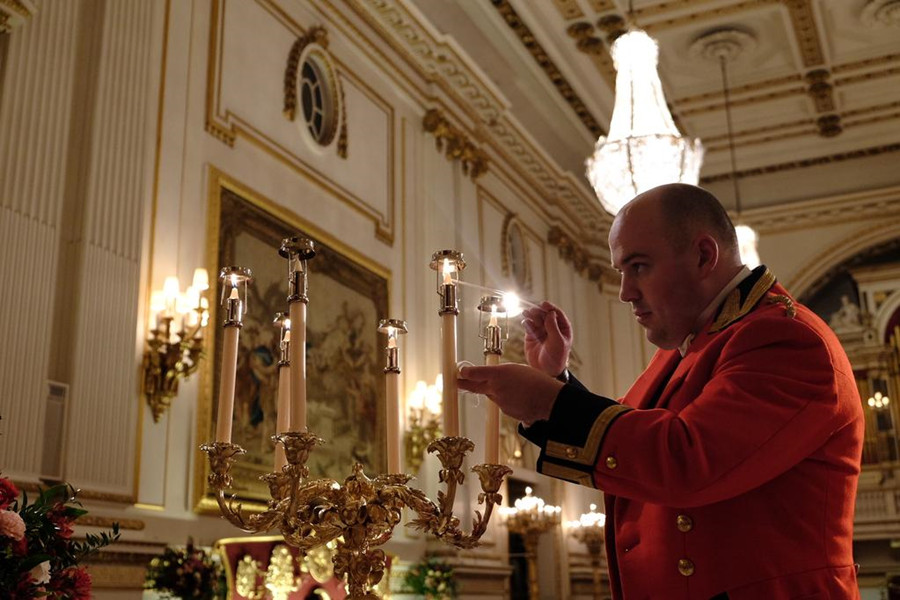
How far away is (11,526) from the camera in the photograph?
243cm

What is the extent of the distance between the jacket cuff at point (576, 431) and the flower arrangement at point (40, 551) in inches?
61.5

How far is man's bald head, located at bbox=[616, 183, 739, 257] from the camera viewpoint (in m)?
1.69

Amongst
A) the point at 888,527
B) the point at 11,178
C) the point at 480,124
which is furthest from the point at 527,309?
the point at 888,527

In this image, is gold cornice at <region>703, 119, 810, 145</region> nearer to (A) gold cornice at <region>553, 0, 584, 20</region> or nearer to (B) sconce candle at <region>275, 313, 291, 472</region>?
(A) gold cornice at <region>553, 0, 584, 20</region>

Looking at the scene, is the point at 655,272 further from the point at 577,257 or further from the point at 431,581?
the point at 577,257

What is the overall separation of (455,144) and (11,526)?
27.7 feet

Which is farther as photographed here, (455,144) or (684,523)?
(455,144)

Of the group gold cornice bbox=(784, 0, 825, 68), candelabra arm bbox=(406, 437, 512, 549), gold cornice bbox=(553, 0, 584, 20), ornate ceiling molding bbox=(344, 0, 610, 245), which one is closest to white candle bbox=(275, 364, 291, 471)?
candelabra arm bbox=(406, 437, 512, 549)

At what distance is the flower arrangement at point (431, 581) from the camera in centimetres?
812

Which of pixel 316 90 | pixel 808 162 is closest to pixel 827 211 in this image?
pixel 808 162

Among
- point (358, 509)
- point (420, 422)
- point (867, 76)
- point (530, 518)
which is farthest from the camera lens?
point (867, 76)

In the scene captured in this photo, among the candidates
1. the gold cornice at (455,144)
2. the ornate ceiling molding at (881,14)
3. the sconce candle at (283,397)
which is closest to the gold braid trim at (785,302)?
the sconce candle at (283,397)

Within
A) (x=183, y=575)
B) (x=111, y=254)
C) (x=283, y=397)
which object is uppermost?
(x=111, y=254)

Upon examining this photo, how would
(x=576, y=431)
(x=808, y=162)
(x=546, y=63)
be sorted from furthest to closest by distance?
(x=808, y=162), (x=546, y=63), (x=576, y=431)
